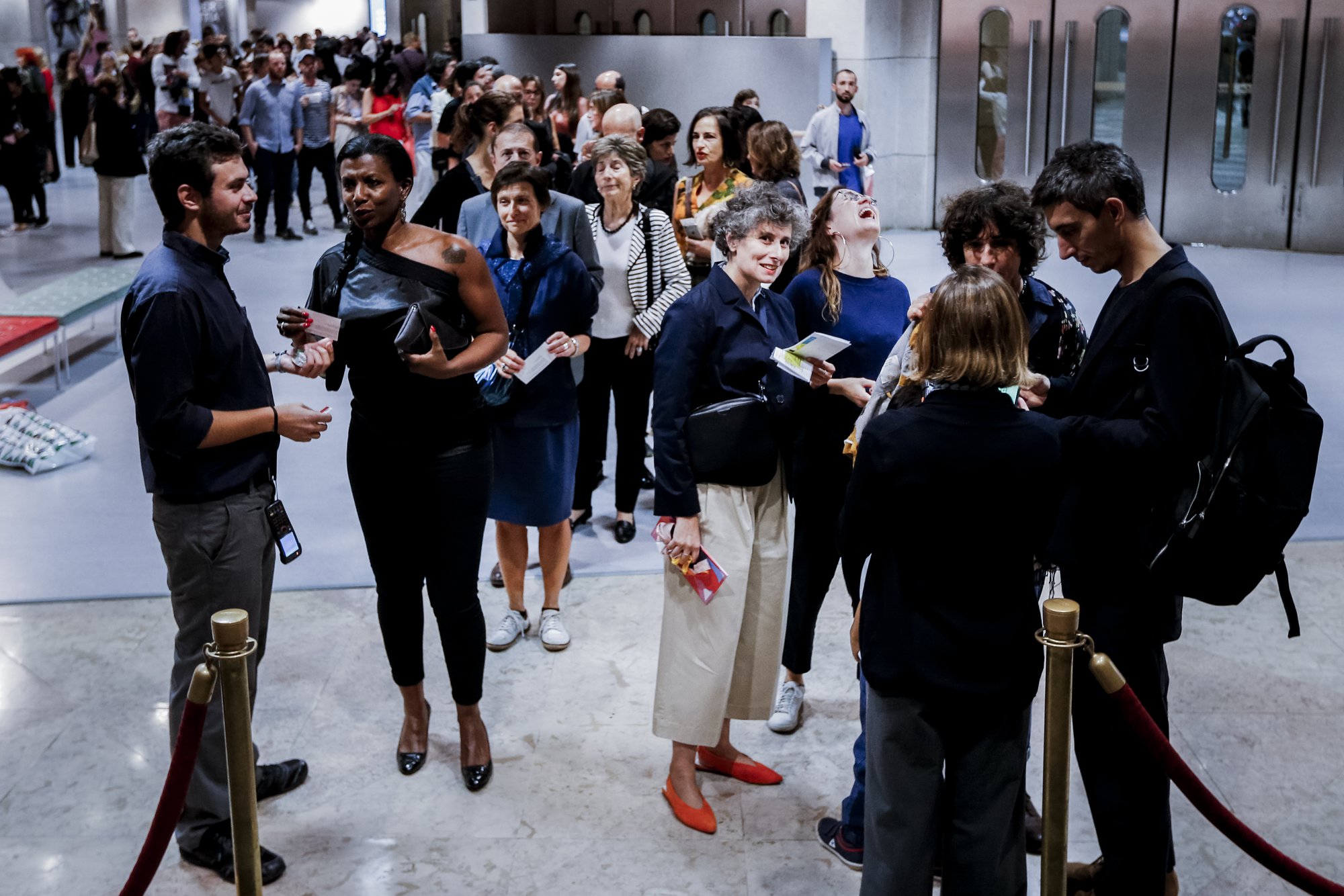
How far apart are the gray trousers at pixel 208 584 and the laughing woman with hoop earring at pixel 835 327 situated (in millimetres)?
1556

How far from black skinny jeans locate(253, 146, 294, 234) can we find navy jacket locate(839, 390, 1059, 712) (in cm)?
1209

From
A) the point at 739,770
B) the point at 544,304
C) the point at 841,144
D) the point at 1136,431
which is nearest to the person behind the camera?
the point at 1136,431

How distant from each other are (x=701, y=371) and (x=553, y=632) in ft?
5.18

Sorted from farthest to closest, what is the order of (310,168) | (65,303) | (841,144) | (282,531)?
(310,168) → (841,144) → (65,303) → (282,531)

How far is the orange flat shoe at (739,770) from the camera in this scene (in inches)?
160

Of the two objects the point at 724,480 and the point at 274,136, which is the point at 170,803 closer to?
the point at 724,480

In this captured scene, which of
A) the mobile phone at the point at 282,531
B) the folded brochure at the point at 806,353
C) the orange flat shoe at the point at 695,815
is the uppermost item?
the folded brochure at the point at 806,353

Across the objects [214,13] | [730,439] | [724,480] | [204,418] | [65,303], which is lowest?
[65,303]

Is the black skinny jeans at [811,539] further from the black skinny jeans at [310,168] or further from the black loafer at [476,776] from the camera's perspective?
the black skinny jeans at [310,168]

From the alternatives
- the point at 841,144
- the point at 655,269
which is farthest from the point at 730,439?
the point at 841,144

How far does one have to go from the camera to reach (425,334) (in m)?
3.67

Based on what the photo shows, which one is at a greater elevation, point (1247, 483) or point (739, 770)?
point (1247, 483)

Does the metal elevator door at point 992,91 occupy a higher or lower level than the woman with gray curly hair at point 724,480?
higher

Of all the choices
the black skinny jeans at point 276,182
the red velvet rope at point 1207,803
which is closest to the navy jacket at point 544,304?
the red velvet rope at point 1207,803
